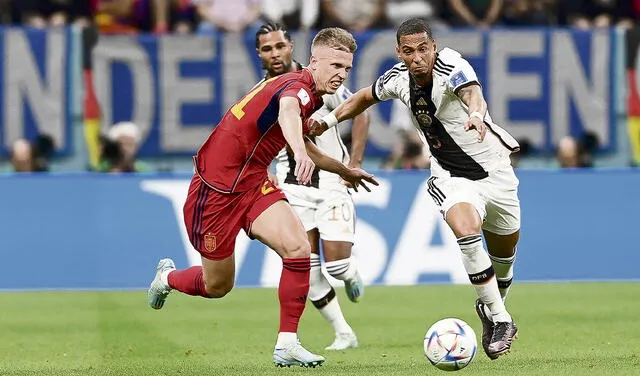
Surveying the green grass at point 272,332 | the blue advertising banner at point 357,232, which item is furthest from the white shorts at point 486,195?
the blue advertising banner at point 357,232

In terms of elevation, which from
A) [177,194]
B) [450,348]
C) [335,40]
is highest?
[335,40]

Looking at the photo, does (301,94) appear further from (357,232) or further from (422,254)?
(422,254)

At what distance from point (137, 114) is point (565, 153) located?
5.33 m

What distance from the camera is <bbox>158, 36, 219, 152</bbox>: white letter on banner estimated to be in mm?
17359

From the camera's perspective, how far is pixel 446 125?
31.4 feet

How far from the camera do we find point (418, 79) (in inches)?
371

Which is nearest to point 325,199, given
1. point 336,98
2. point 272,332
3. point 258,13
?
point 336,98

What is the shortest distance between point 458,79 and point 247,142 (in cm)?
146

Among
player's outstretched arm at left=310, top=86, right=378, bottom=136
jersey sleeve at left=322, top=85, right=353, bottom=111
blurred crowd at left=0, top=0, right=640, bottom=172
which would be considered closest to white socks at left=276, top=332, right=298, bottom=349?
player's outstretched arm at left=310, top=86, right=378, bottom=136

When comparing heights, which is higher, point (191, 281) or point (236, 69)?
point (191, 281)

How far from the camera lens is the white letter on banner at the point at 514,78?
57.8ft

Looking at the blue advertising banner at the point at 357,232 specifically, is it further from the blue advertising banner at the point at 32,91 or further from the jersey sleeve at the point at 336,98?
the jersey sleeve at the point at 336,98

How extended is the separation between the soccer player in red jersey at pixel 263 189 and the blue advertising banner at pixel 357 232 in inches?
234

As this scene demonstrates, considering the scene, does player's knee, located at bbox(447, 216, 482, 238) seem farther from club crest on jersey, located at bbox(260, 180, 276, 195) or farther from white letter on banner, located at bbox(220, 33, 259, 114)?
white letter on banner, located at bbox(220, 33, 259, 114)
